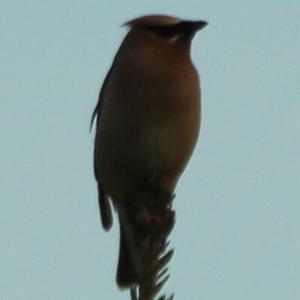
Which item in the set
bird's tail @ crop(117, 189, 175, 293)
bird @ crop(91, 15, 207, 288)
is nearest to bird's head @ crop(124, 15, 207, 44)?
bird @ crop(91, 15, 207, 288)

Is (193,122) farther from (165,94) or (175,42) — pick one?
(175,42)

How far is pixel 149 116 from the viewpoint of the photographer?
3.99 metres

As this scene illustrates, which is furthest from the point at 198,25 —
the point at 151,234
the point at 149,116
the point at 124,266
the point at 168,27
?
the point at 151,234

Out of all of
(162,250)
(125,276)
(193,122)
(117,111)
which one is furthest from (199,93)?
(162,250)

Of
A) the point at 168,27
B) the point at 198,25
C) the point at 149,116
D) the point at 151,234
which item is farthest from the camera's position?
the point at 168,27

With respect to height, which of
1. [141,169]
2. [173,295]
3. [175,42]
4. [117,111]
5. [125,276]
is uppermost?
[175,42]

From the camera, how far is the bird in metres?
3.98

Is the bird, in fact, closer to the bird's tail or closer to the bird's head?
the bird's head

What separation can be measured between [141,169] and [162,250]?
56.6 inches

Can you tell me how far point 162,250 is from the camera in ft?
8.43

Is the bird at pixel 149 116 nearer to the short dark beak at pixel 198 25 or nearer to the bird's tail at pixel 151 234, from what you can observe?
the short dark beak at pixel 198 25

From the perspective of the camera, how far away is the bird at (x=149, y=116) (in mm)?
3984

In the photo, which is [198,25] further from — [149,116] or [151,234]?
[151,234]

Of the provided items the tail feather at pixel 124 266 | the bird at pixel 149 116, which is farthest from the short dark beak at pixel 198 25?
the tail feather at pixel 124 266
